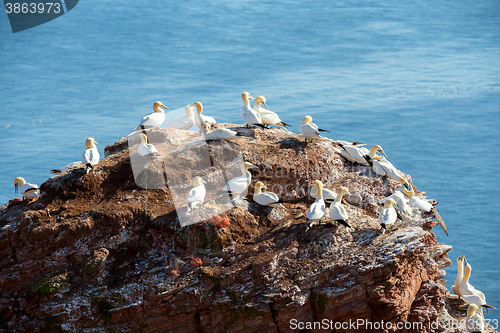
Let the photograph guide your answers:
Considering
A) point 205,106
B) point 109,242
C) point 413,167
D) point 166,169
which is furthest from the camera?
point 205,106

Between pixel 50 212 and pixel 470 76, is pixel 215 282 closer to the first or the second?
pixel 50 212

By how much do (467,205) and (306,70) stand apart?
89.3ft

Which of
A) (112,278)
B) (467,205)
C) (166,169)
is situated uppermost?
(166,169)

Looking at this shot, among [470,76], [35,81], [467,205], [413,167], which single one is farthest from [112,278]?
[470,76]

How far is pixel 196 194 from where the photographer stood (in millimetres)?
12828

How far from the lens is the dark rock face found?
12.0 metres

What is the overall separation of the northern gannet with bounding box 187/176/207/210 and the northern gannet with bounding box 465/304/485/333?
7555 millimetres

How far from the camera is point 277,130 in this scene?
1608 centimetres

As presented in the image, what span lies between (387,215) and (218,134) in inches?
201

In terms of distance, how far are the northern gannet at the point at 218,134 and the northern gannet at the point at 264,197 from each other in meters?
1.84

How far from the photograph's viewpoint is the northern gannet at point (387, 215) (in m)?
12.5

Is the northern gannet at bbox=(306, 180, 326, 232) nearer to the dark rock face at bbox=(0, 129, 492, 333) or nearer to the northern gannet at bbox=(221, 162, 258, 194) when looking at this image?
the dark rock face at bbox=(0, 129, 492, 333)

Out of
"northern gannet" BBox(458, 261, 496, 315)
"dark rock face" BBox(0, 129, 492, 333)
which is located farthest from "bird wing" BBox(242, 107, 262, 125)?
"northern gannet" BBox(458, 261, 496, 315)

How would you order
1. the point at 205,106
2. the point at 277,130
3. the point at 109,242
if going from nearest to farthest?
1. the point at 109,242
2. the point at 277,130
3. the point at 205,106
